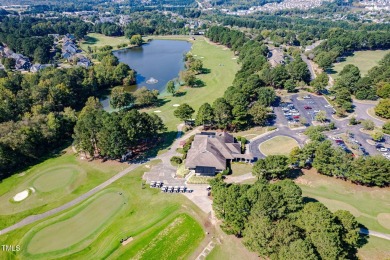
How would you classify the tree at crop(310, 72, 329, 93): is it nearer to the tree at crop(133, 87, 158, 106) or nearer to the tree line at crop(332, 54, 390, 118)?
the tree line at crop(332, 54, 390, 118)

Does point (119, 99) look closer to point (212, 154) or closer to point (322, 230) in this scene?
point (212, 154)

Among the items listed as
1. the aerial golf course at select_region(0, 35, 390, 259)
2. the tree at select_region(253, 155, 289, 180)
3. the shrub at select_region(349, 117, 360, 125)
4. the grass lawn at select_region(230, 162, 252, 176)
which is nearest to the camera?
the aerial golf course at select_region(0, 35, 390, 259)

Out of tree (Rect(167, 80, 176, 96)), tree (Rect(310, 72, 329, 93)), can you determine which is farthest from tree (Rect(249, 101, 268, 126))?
tree (Rect(167, 80, 176, 96))

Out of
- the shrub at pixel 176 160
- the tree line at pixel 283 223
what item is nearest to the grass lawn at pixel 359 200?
the tree line at pixel 283 223

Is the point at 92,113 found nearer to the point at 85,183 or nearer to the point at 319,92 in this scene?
the point at 85,183

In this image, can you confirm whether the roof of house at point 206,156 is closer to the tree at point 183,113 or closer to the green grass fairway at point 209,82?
the tree at point 183,113

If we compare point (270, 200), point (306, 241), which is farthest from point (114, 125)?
point (306, 241)
